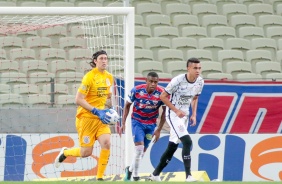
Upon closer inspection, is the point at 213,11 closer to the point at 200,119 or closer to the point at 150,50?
the point at 150,50

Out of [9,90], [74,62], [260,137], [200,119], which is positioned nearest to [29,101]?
[9,90]

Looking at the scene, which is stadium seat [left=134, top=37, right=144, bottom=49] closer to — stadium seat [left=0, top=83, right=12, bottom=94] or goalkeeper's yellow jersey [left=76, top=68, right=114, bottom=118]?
stadium seat [left=0, top=83, right=12, bottom=94]

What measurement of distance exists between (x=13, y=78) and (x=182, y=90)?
13.0 ft

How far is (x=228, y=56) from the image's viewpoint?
19.3 m

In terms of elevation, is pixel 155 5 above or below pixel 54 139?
above

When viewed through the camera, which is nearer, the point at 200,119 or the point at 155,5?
the point at 200,119

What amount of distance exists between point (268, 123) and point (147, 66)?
123 inches

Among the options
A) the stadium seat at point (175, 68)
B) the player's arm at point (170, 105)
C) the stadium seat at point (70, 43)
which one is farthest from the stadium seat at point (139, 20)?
the player's arm at point (170, 105)

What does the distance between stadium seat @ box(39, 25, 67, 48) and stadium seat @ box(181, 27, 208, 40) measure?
2765 millimetres

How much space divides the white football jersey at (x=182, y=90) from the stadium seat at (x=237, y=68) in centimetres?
544

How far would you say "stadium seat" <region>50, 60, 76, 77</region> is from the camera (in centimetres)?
1708

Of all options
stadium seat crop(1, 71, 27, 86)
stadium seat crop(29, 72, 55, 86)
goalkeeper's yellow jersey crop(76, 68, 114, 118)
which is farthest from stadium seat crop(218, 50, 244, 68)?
goalkeeper's yellow jersey crop(76, 68, 114, 118)

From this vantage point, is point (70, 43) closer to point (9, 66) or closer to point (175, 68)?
point (9, 66)

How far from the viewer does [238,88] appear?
16016mm
